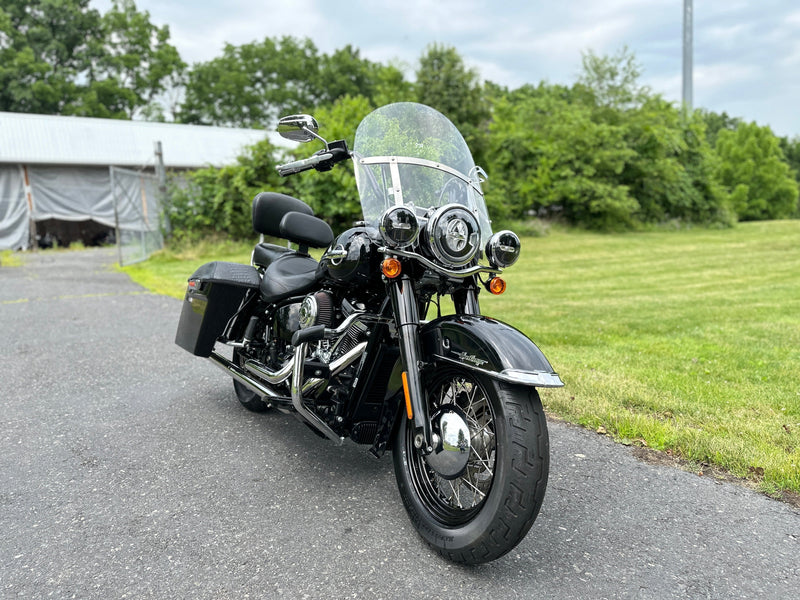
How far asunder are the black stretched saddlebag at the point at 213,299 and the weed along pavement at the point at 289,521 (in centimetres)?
56

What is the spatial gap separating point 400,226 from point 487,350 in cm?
59

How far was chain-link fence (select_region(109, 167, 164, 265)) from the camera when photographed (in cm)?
1523

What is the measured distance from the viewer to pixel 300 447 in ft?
11.8

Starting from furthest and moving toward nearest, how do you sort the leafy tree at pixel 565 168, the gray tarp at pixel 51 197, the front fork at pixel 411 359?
the leafy tree at pixel 565 168, the gray tarp at pixel 51 197, the front fork at pixel 411 359

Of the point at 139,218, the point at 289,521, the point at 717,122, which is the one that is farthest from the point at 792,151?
the point at 289,521

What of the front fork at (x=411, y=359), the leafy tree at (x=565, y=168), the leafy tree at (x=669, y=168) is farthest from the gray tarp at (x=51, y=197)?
the front fork at (x=411, y=359)

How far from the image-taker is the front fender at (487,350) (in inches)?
87.7

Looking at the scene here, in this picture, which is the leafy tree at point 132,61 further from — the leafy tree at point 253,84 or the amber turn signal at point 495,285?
the amber turn signal at point 495,285

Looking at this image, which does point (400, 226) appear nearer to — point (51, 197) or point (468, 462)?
point (468, 462)

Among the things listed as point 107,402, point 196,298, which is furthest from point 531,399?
point 107,402

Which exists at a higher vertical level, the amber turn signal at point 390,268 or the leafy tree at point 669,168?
the leafy tree at point 669,168

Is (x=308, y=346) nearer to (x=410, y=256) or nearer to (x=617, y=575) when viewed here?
(x=410, y=256)

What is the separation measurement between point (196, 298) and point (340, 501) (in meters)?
1.82

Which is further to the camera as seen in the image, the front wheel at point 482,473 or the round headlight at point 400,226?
the round headlight at point 400,226
